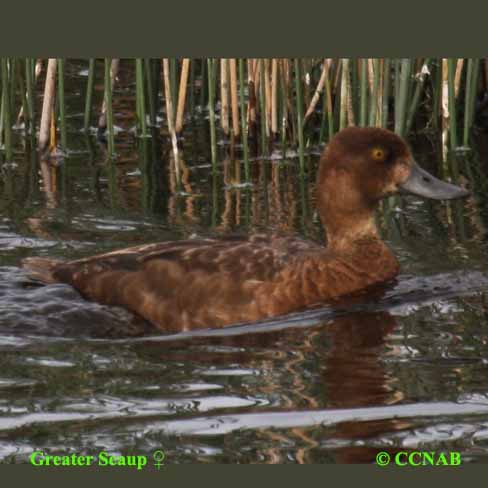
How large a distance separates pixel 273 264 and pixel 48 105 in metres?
3.79

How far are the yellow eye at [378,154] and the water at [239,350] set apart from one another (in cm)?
75

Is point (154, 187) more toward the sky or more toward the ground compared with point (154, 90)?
more toward the ground

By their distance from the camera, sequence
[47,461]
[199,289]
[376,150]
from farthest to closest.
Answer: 1. [376,150]
2. [199,289]
3. [47,461]

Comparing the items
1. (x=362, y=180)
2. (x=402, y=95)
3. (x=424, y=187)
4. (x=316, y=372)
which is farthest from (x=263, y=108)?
(x=316, y=372)

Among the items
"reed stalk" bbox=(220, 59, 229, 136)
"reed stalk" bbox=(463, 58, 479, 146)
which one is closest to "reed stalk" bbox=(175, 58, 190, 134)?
"reed stalk" bbox=(220, 59, 229, 136)

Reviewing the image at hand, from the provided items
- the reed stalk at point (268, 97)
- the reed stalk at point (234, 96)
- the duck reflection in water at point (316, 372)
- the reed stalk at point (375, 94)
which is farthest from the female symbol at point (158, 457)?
the reed stalk at point (268, 97)

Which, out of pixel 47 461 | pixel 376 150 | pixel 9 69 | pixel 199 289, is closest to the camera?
pixel 47 461

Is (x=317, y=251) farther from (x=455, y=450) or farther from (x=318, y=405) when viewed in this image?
(x=455, y=450)

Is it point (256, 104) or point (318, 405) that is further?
point (256, 104)

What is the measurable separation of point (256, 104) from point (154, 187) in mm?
1285

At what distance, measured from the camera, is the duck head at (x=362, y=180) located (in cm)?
837

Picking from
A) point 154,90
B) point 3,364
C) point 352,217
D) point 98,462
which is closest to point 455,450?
point 98,462

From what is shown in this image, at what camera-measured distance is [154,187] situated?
10.9m

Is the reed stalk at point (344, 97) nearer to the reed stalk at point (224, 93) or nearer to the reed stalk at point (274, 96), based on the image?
the reed stalk at point (274, 96)
